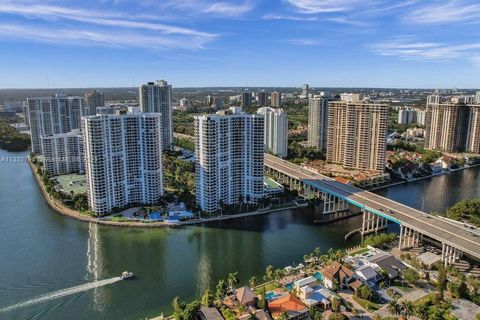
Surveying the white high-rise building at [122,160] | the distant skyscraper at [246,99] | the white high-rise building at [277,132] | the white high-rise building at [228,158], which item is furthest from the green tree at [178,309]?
the distant skyscraper at [246,99]

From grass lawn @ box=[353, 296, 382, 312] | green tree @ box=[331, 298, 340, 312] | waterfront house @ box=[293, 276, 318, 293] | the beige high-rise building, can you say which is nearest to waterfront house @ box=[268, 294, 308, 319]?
waterfront house @ box=[293, 276, 318, 293]

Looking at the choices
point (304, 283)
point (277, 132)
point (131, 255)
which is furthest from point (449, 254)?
point (277, 132)

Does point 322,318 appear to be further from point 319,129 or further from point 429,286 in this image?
point 319,129

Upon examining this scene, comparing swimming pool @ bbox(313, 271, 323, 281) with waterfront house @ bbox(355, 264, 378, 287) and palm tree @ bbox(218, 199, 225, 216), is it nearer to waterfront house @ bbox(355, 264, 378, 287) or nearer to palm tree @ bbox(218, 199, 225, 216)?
waterfront house @ bbox(355, 264, 378, 287)

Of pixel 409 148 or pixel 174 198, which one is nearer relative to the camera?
pixel 174 198

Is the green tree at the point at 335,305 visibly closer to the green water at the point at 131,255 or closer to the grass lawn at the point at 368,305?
the grass lawn at the point at 368,305

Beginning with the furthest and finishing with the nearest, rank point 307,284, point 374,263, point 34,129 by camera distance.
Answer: point 34,129, point 374,263, point 307,284

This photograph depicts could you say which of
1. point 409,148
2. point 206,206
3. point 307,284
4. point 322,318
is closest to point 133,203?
point 206,206
